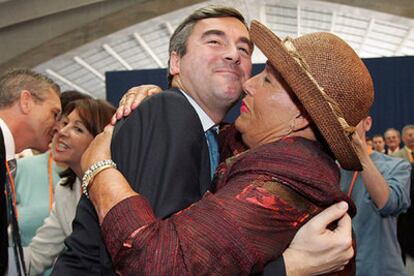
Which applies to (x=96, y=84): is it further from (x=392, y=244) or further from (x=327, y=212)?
(x=327, y=212)

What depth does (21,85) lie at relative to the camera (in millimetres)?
3246

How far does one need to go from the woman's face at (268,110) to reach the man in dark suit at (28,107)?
6.09 feet

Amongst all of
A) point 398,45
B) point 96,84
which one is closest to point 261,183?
point 398,45

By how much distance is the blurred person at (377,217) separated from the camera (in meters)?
3.03

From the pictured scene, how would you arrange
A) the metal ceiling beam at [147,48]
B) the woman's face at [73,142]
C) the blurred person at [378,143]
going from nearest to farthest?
1. the woman's face at [73,142]
2. the blurred person at [378,143]
3. the metal ceiling beam at [147,48]

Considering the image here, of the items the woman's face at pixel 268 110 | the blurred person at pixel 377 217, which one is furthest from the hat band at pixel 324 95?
the blurred person at pixel 377 217

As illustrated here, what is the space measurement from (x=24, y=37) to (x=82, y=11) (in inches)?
54.8

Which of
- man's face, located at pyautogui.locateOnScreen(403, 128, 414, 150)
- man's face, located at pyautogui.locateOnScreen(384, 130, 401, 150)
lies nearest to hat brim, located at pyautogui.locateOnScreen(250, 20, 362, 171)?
man's face, located at pyautogui.locateOnScreen(403, 128, 414, 150)

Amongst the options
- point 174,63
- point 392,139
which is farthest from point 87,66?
point 174,63

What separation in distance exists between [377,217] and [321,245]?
1849 mm

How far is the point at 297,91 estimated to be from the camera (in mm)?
1371

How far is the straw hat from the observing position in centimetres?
136

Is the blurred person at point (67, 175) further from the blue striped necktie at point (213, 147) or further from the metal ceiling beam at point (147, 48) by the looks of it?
the metal ceiling beam at point (147, 48)

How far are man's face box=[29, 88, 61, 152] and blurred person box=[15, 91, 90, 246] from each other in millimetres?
56
